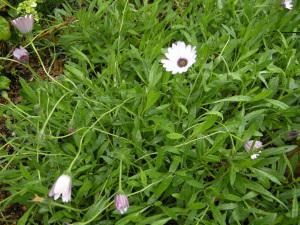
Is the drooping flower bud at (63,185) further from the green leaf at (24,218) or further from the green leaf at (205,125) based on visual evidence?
the green leaf at (205,125)

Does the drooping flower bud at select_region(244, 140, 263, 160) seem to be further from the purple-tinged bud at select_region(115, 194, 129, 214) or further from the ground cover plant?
the purple-tinged bud at select_region(115, 194, 129, 214)

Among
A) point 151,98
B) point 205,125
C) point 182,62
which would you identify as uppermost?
point 182,62

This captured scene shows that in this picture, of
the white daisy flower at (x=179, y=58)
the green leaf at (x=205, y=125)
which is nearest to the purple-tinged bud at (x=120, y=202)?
the green leaf at (x=205, y=125)

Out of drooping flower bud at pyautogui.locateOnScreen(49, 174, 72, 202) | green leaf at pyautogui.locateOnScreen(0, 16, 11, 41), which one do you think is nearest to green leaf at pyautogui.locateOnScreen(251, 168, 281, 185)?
drooping flower bud at pyautogui.locateOnScreen(49, 174, 72, 202)

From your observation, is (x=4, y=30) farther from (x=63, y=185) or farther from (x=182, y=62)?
(x=63, y=185)

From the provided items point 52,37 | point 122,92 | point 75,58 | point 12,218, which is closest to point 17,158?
point 12,218

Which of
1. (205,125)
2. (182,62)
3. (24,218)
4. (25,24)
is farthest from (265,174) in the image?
(25,24)

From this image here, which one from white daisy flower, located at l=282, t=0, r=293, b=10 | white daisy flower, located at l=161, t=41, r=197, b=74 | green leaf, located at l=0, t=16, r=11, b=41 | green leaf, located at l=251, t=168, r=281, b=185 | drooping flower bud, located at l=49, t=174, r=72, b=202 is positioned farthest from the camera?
green leaf, located at l=0, t=16, r=11, b=41

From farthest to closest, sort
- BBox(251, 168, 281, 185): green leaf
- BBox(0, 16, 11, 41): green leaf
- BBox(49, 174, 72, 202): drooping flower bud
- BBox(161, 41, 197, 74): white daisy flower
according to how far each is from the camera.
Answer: BBox(0, 16, 11, 41): green leaf < BBox(161, 41, 197, 74): white daisy flower < BBox(251, 168, 281, 185): green leaf < BBox(49, 174, 72, 202): drooping flower bud
